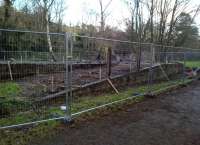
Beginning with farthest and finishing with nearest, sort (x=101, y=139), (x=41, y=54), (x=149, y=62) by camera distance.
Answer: (x=149, y=62)
(x=41, y=54)
(x=101, y=139)

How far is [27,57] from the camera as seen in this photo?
4.84 meters

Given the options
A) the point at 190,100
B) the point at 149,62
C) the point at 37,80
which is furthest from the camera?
the point at 149,62

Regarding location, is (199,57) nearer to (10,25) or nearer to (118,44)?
(118,44)

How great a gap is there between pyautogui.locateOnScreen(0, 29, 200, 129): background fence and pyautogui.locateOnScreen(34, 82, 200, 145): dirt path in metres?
0.62

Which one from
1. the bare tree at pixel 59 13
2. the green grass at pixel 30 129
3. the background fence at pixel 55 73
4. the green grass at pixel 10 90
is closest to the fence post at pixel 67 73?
the background fence at pixel 55 73

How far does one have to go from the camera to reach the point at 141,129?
491cm

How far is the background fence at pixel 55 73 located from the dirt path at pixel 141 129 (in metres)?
0.62

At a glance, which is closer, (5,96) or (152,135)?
(152,135)

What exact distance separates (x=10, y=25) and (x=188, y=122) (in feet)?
55.5

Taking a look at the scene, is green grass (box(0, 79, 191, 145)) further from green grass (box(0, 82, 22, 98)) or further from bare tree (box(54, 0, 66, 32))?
bare tree (box(54, 0, 66, 32))

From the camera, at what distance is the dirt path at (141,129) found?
4.20 metres

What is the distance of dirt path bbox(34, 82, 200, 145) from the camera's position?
4.20 metres

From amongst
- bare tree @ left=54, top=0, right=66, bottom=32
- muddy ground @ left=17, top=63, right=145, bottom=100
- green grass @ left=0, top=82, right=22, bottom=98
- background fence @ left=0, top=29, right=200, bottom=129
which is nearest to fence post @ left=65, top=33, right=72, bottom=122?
background fence @ left=0, top=29, right=200, bottom=129

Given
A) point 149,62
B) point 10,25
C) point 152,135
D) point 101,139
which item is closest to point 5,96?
point 101,139
